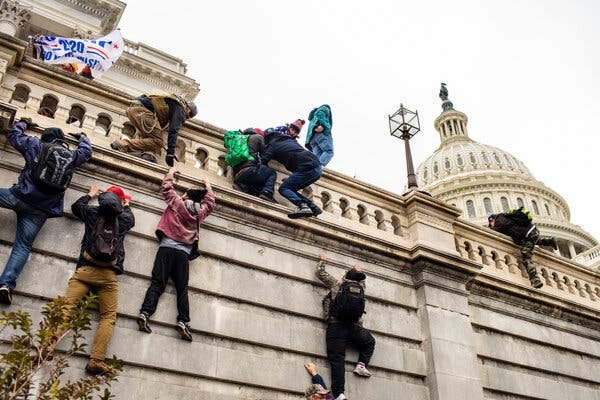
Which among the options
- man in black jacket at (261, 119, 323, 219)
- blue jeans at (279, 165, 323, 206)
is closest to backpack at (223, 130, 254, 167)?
man in black jacket at (261, 119, 323, 219)

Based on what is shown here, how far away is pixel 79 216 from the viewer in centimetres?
951

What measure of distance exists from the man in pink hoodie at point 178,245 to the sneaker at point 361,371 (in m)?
3.10

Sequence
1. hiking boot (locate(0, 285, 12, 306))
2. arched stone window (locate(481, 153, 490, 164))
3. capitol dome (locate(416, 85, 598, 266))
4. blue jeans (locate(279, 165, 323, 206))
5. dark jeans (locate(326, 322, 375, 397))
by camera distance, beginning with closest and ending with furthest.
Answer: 1. hiking boot (locate(0, 285, 12, 306))
2. dark jeans (locate(326, 322, 375, 397))
3. blue jeans (locate(279, 165, 323, 206))
4. capitol dome (locate(416, 85, 598, 266))
5. arched stone window (locate(481, 153, 490, 164))

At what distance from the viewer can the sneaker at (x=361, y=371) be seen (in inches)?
423

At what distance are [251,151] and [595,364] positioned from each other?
954cm

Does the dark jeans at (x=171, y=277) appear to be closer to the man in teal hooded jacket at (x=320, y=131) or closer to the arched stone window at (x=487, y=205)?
the man in teal hooded jacket at (x=320, y=131)

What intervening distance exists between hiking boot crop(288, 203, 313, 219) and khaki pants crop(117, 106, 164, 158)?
2.70 m

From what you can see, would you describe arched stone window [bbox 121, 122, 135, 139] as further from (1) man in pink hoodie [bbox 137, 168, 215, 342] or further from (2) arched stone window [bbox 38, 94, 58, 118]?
(1) man in pink hoodie [bbox 137, 168, 215, 342]

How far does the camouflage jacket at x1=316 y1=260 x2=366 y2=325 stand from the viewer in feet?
36.4

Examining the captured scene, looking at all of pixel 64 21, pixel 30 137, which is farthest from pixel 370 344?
pixel 64 21

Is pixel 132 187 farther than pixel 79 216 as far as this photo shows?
Yes

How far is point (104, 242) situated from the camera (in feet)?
29.1

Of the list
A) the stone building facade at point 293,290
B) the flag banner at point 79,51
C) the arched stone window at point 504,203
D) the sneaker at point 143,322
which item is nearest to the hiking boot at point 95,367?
the stone building facade at point 293,290

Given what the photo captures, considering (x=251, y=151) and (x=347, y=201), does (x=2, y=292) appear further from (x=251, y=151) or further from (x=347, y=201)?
(x=347, y=201)
